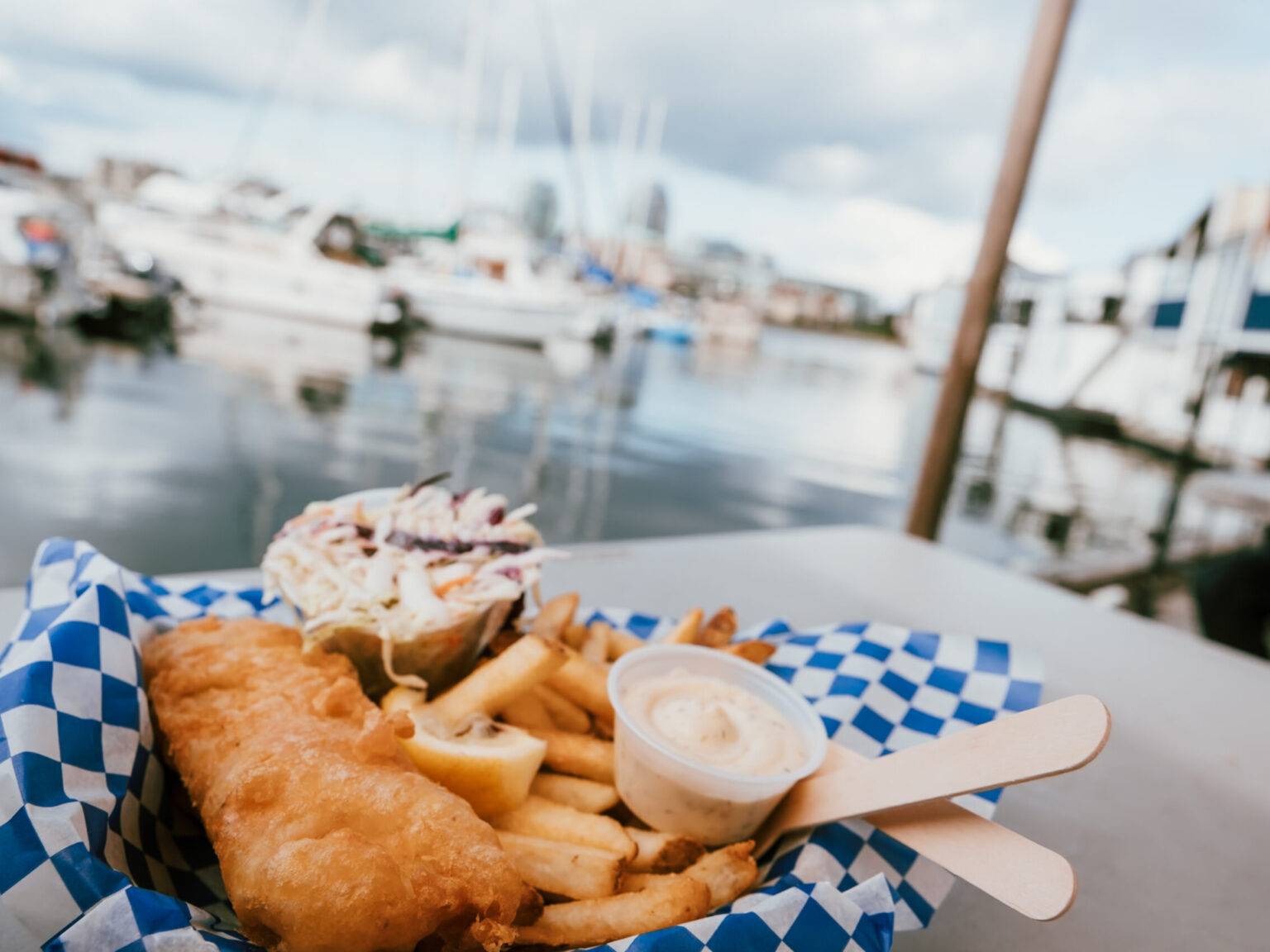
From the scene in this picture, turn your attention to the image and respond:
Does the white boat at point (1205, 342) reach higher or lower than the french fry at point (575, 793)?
higher

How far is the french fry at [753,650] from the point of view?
68.2 inches

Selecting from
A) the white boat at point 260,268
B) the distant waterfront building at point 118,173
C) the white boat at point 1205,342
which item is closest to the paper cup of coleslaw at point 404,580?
the white boat at point 260,268

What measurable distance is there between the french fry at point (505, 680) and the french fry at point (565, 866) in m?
0.25

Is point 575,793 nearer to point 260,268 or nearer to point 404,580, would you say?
point 404,580

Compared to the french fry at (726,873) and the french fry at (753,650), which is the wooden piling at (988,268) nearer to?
the french fry at (753,650)

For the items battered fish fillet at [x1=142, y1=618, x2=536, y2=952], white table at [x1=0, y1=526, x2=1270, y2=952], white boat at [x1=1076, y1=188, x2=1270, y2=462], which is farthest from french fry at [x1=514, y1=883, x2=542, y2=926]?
white boat at [x1=1076, y1=188, x2=1270, y2=462]

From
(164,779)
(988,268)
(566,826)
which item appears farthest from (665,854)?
(988,268)

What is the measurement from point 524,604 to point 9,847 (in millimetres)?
1012

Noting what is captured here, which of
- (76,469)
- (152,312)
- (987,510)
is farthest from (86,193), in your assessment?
(987,510)

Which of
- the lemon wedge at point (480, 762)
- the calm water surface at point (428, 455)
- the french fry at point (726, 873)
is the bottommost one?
the calm water surface at point (428, 455)

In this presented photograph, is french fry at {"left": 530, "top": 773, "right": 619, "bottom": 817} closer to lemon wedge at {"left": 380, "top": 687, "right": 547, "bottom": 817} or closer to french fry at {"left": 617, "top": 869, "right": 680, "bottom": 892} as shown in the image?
lemon wedge at {"left": 380, "top": 687, "right": 547, "bottom": 817}

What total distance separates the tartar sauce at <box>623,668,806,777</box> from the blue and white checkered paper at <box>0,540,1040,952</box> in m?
0.15

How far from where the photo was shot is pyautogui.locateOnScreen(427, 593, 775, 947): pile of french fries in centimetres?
111

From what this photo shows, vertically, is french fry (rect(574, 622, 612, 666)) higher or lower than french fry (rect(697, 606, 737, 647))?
lower
